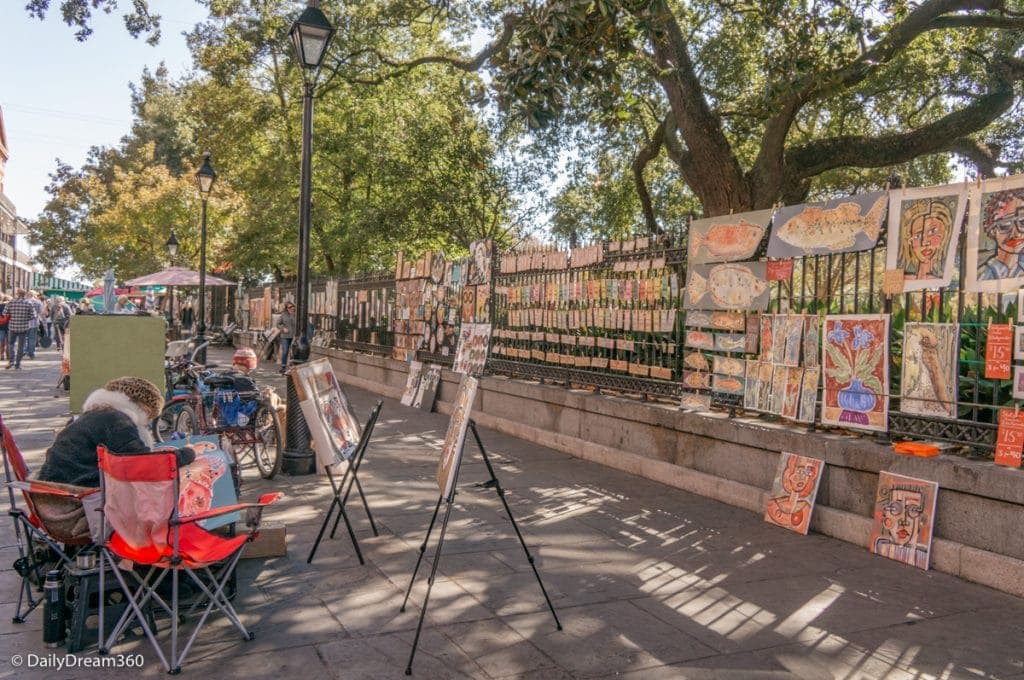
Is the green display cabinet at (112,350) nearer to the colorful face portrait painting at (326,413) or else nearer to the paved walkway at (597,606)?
the paved walkway at (597,606)

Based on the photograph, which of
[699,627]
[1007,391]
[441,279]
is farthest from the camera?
[441,279]

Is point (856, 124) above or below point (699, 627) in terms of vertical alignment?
above

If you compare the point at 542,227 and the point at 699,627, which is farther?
the point at 542,227

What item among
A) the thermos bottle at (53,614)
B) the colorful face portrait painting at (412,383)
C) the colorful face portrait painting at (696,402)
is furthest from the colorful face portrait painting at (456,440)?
the colorful face portrait painting at (412,383)

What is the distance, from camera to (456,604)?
5117 millimetres

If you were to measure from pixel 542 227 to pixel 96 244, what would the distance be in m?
36.0

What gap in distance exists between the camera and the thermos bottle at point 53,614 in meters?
4.37

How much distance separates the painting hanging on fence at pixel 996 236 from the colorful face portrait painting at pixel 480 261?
8.37 m

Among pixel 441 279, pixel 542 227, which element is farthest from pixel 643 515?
pixel 542 227

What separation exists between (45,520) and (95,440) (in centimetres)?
50

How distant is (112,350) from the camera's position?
A: 32.9ft

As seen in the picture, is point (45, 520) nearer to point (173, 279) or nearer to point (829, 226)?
point (829, 226)

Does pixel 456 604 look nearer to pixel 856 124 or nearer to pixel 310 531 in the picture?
pixel 310 531

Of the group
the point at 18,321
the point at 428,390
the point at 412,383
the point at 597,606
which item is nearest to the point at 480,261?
the point at 428,390
